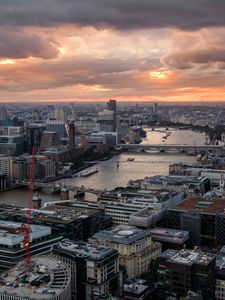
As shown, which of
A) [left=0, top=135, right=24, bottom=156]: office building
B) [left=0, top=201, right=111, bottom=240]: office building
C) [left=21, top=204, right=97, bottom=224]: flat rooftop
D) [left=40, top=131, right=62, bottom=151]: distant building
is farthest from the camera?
[left=40, top=131, right=62, bottom=151]: distant building

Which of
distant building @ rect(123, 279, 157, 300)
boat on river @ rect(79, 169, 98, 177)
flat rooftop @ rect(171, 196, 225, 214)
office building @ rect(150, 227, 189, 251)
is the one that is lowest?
distant building @ rect(123, 279, 157, 300)

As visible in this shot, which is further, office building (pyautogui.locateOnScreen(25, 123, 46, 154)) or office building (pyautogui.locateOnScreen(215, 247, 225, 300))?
office building (pyautogui.locateOnScreen(25, 123, 46, 154))

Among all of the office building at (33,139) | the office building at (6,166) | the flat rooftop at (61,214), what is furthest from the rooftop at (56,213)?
the office building at (33,139)

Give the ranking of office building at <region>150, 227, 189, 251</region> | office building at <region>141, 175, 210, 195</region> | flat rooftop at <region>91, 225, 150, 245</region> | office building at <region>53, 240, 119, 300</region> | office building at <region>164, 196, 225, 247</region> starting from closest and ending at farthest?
office building at <region>53, 240, 119, 300</region>, flat rooftop at <region>91, 225, 150, 245</region>, office building at <region>150, 227, 189, 251</region>, office building at <region>164, 196, 225, 247</region>, office building at <region>141, 175, 210, 195</region>

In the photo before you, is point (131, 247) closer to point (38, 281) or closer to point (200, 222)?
point (200, 222)

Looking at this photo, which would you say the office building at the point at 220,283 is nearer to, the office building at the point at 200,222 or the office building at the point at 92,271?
the office building at the point at 92,271

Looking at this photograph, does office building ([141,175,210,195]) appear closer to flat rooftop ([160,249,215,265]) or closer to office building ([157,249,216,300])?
flat rooftop ([160,249,215,265])

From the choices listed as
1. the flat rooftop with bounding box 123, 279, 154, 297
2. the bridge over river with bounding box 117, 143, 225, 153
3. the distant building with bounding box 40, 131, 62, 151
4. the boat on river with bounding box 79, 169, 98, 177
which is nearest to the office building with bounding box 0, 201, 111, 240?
the flat rooftop with bounding box 123, 279, 154, 297

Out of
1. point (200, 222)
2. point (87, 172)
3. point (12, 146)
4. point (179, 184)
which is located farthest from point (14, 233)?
point (12, 146)
